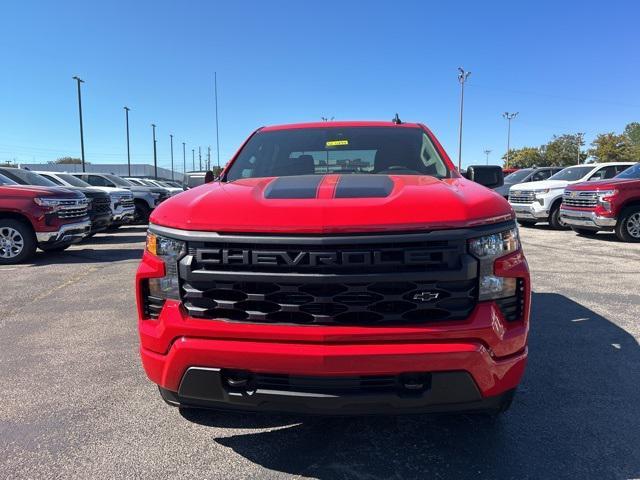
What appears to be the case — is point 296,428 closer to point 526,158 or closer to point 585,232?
point 585,232

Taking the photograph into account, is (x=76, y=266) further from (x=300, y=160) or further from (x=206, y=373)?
(x=206, y=373)

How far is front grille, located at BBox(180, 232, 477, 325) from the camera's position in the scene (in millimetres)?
2055

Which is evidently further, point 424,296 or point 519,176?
point 519,176

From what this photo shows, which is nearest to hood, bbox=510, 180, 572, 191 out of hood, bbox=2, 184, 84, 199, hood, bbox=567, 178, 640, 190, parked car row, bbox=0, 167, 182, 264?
hood, bbox=567, 178, 640, 190

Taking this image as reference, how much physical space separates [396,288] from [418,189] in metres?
0.62

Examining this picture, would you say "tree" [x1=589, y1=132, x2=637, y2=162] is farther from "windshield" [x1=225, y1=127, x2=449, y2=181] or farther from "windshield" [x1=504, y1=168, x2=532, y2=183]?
"windshield" [x1=225, y1=127, x2=449, y2=181]

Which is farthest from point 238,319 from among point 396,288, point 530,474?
point 530,474

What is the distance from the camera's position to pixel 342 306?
2092 mm

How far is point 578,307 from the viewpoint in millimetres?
5156

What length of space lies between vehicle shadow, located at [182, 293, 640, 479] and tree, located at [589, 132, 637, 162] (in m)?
76.2

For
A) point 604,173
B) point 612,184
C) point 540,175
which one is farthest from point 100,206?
point 540,175

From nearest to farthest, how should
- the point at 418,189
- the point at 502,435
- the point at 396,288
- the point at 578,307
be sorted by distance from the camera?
the point at 396,288 → the point at 418,189 → the point at 502,435 → the point at 578,307

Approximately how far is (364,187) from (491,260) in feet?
2.43

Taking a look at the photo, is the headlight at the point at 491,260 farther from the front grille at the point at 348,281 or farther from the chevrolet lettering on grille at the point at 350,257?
the chevrolet lettering on grille at the point at 350,257
